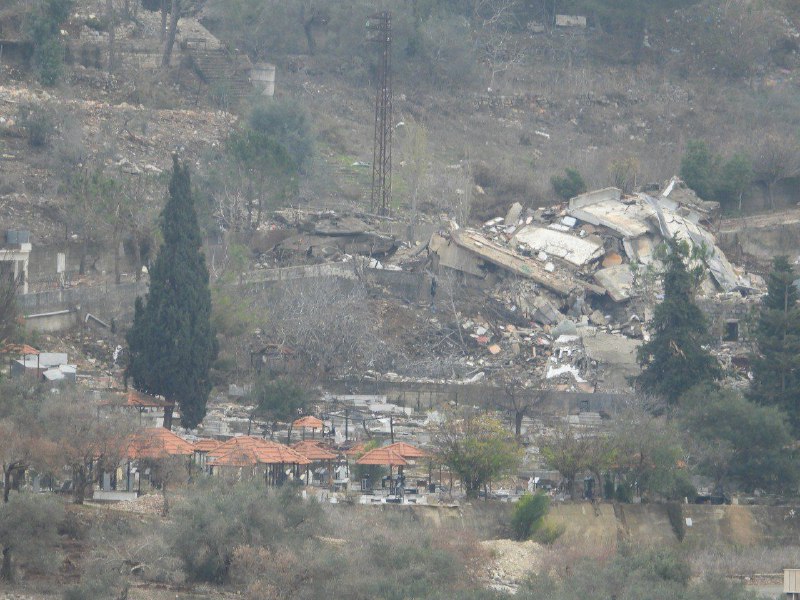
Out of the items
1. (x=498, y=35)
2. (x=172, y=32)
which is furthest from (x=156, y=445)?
(x=498, y=35)

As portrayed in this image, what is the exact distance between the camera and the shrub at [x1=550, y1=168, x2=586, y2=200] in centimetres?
7250

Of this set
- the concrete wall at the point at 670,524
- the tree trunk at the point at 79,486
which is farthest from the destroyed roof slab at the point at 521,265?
the tree trunk at the point at 79,486

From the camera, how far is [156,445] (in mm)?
46156

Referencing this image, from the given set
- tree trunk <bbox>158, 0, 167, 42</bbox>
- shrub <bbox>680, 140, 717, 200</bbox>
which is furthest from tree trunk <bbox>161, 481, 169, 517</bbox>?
tree trunk <bbox>158, 0, 167, 42</bbox>

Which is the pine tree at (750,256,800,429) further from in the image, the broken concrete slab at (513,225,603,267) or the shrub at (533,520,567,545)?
the broken concrete slab at (513,225,603,267)

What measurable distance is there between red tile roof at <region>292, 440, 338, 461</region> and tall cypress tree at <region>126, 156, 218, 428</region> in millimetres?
3489

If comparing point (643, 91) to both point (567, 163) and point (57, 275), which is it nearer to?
point (567, 163)

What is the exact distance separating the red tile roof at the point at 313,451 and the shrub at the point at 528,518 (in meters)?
4.23

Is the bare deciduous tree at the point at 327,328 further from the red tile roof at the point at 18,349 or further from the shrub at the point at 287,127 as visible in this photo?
the shrub at the point at 287,127

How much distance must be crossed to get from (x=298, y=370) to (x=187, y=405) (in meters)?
6.06

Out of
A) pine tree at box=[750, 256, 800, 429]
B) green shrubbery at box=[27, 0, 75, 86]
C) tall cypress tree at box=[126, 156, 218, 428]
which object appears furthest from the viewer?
green shrubbery at box=[27, 0, 75, 86]

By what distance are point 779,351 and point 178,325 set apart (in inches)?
561

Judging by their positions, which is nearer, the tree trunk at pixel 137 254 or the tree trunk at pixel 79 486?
the tree trunk at pixel 79 486

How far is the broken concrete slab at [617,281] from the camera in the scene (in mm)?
64562
